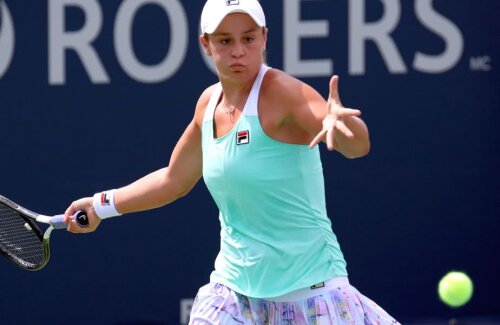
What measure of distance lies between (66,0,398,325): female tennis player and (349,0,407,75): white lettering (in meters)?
2.30

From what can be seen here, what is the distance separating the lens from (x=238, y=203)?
3.82 meters

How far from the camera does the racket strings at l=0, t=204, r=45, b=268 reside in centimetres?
486

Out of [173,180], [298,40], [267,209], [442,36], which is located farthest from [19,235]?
Result: [442,36]

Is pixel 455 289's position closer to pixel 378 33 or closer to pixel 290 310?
pixel 378 33

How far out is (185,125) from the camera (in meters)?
6.32

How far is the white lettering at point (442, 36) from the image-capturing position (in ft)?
19.9

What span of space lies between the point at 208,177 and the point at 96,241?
2.64m

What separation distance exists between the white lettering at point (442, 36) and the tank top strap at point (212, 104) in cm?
228

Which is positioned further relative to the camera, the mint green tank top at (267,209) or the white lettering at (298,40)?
the white lettering at (298,40)

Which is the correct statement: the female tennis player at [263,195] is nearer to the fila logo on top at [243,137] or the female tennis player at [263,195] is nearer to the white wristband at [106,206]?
the fila logo on top at [243,137]

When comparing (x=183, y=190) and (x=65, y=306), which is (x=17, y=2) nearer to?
(x=65, y=306)

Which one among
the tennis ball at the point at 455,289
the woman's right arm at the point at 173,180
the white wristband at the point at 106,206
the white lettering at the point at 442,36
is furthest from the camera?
the white lettering at the point at 442,36

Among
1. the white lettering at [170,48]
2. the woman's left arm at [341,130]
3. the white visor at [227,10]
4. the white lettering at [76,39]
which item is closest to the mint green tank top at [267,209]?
the white visor at [227,10]

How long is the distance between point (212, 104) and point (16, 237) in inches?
51.8
